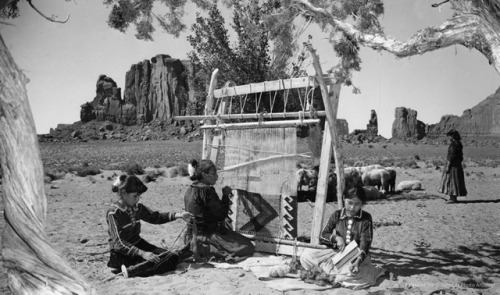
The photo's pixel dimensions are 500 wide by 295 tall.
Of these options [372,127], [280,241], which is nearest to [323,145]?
[280,241]

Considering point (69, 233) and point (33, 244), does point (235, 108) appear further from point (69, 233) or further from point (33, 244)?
point (33, 244)

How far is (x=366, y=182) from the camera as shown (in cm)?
1446

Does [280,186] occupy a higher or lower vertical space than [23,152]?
lower

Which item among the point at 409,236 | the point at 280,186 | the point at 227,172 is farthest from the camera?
the point at 409,236

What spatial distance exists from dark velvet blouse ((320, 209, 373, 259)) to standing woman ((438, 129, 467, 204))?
7.24 meters

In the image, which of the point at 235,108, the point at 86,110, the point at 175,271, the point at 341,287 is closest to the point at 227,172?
the point at 175,271

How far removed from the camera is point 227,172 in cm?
711

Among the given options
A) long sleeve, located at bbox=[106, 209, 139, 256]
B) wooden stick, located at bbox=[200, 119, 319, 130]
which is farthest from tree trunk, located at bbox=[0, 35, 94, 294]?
wooden stick, located at bbox=[200, 119, 319, 130]

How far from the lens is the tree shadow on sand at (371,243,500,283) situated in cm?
605

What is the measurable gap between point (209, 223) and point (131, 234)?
112 cm

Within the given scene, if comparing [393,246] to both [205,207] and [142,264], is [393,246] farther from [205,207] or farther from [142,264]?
[142,264]

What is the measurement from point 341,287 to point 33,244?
330 centimetres

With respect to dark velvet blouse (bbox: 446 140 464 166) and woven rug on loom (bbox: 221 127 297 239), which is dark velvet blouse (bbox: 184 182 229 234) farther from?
dark velvet blouse (bbox: 446 140 464 166)

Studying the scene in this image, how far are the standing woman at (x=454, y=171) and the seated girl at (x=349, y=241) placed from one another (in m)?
7.17
